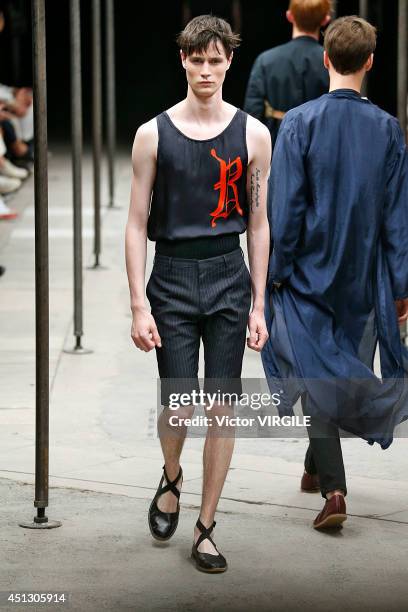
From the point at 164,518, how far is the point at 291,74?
395 cm

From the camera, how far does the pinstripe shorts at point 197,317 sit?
5.12 meters

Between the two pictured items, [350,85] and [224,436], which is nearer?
[224,436]

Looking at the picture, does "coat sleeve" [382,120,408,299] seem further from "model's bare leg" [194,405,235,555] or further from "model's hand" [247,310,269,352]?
"model's bare leg" [194,405,235,555]

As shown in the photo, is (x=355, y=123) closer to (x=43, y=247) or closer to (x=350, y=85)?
(x=350, y=85)

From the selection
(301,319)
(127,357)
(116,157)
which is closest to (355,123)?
(301,319)

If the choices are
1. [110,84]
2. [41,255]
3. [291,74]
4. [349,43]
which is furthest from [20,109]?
[41,255]

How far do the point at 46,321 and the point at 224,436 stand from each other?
0.77 meters

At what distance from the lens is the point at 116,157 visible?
1877 centimetres

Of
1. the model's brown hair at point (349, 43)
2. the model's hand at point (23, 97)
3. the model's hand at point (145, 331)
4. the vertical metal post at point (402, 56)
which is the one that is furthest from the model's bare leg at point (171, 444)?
the model's hand at point (23, 97)

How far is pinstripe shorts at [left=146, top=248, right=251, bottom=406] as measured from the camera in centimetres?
512

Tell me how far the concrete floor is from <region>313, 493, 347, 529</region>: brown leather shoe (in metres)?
0.05

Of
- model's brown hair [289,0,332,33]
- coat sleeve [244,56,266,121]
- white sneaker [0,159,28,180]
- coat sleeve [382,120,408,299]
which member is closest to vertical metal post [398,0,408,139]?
model's brown hair [289,0,332,33]

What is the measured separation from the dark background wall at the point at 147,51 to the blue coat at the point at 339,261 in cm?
1265

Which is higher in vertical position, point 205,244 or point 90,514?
point 205,244
